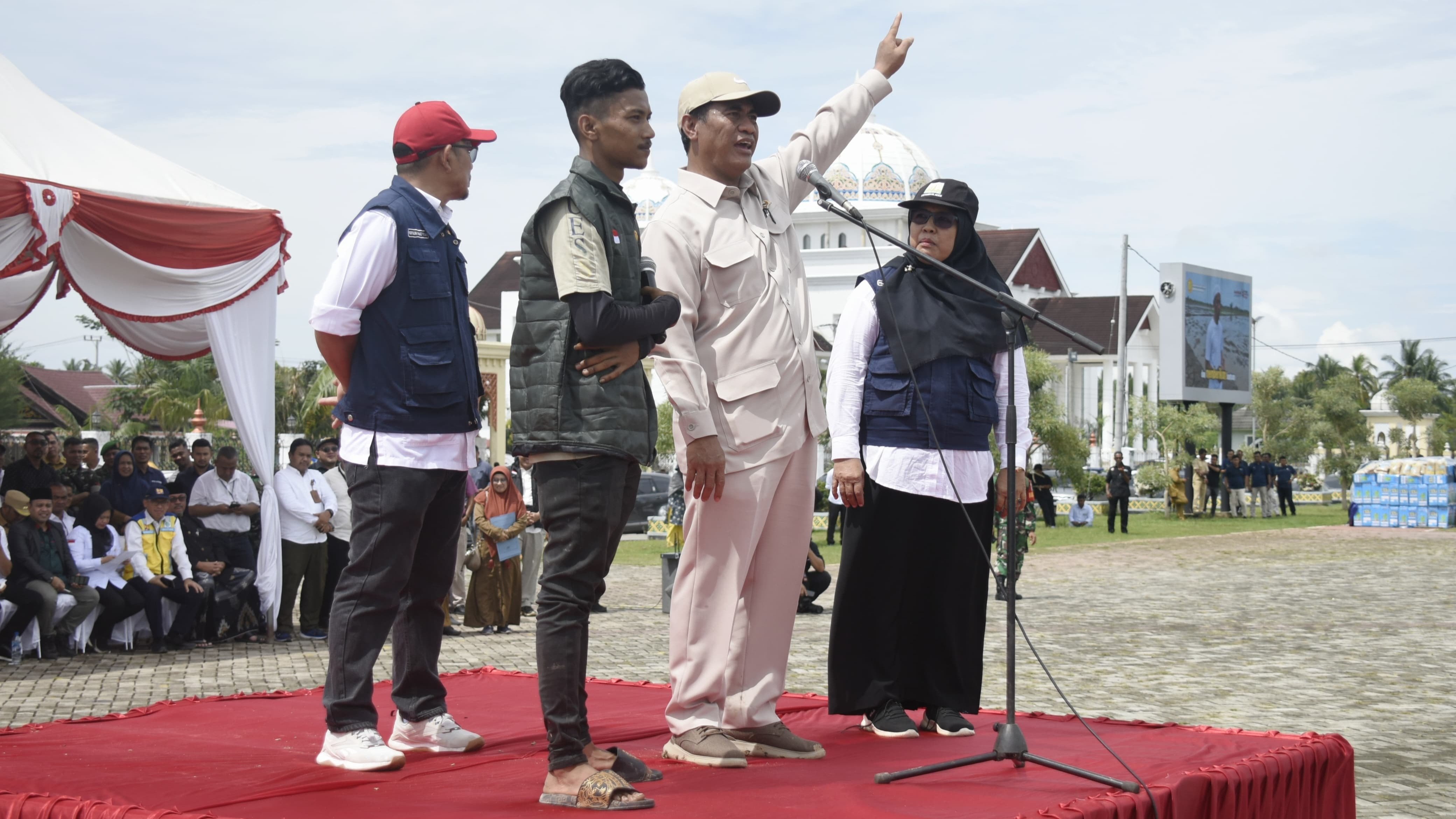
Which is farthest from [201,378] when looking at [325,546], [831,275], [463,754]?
[463,754]

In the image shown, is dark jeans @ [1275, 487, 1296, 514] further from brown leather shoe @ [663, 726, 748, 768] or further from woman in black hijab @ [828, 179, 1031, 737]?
brown leather shoe @ [663, 726, 748, 768]

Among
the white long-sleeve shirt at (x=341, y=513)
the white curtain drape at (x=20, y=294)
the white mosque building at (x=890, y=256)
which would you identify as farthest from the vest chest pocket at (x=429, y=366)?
the white mosque building at (x=890, y=256)

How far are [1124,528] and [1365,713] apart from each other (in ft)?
67.3

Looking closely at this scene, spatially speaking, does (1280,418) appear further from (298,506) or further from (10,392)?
(298,506)

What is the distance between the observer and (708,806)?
354 cm

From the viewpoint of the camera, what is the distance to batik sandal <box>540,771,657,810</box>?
3.50 metres

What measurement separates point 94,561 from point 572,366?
7.55 metres

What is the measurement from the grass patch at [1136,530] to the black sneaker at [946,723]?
14.3 meters

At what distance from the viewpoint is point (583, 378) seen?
3887 millimetres

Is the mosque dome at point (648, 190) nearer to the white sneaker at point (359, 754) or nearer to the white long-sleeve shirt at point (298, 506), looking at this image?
the white long-sleeve shirt at point (298, 506)

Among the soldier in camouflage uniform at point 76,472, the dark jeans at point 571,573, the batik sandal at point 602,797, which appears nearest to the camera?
the batik sandal at point 602,797

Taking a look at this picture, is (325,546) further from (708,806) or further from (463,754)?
(708,806)

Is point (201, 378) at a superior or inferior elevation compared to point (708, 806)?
superior

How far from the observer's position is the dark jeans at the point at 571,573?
148 inches
